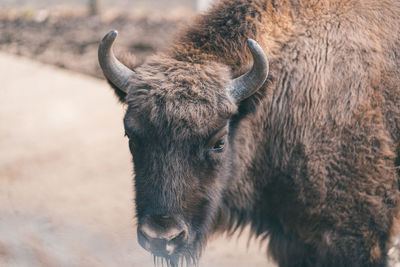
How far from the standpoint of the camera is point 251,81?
3.02m

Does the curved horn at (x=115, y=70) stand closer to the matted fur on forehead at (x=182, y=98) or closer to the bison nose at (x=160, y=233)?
the matted fur on forehead at (x=182, y=98)

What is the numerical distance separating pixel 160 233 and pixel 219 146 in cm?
68

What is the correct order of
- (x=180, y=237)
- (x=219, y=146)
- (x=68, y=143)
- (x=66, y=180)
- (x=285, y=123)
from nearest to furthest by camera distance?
1. (x=180, y=237)
2. (x=219, y=146)
3. (x=285, y=123)
4. (x=66, y=180)
5. (x=68, y=143)

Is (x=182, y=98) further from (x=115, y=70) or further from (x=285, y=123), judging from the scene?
(x=285, y=123)

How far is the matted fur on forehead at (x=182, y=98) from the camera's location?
289cm

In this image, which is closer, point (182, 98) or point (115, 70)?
point (182, 98)

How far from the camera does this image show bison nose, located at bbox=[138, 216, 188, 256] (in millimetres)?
2873

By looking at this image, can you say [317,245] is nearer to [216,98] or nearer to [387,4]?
[216,98]

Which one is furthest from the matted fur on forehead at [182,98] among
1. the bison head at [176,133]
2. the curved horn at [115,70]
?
the curved horn at [115,70]

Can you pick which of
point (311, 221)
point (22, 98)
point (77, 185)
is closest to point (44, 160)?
point (77, 185)

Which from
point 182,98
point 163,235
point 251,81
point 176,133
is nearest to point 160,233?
point 163,235

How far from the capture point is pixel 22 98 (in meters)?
7.29

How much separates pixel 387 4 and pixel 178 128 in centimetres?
184

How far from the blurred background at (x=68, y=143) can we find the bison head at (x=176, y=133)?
446 millimetres
